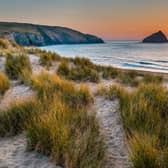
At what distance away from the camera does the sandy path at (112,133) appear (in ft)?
10.4

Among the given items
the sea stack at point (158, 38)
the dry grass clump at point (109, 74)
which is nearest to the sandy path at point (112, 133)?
the dry grass clump at point (109, 74)

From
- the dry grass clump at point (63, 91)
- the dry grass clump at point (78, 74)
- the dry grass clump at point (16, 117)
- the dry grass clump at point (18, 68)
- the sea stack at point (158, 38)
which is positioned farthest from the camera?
the sea stack at point (158, 38)

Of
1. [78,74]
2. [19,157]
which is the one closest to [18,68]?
[78,74]

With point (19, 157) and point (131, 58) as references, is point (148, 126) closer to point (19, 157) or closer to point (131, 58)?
point (19, 157)

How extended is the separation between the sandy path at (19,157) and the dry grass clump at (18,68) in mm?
4275

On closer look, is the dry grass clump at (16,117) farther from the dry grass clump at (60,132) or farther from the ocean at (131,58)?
the ocean at (131,58)

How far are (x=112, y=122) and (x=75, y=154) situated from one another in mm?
1632

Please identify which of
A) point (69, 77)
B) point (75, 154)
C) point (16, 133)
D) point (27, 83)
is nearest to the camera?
point (75, 154)

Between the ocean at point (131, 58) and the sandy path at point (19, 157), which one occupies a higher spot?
the sandy path at point (19, 157)

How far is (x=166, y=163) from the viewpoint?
2691mm

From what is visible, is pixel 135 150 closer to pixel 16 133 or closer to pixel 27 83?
pixel 16 133

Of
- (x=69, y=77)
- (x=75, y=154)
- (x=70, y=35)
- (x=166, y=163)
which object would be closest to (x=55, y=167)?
(x=75, y=154)

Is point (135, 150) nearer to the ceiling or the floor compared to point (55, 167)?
nearer to the ceiling

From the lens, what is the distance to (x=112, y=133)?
3.99 meters
